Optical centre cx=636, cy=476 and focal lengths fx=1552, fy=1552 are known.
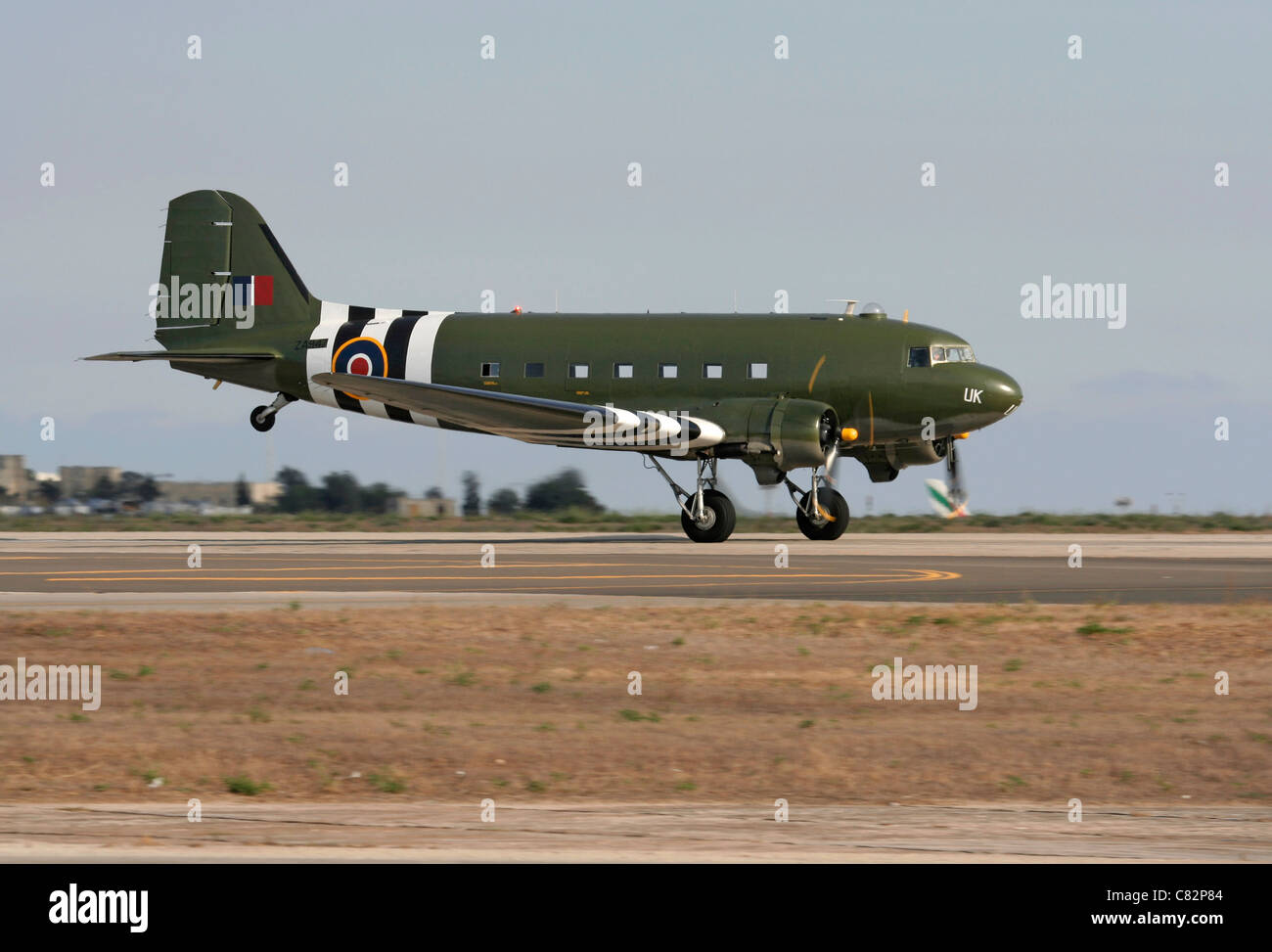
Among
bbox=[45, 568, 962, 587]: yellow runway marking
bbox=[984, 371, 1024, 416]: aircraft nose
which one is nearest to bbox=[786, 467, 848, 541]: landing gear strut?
bbox=[984, 371, 1024, 416]: aircraft nose

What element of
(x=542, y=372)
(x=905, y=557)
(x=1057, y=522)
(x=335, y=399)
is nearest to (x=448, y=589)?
(x=905, y=557)

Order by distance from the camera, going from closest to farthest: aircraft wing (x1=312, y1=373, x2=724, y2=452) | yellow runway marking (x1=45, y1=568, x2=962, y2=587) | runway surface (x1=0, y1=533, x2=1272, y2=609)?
runway surface (x1=0, y1=533, x2=1272, y2=609) → yellow runway marking (x1=45, y1=568, x2=962, y2=587) → aircraft wing (x1=312, y1=373, x2=724, y2=452)

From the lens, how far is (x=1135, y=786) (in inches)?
506

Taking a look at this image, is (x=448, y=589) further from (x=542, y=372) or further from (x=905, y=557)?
(x=542, y=372)

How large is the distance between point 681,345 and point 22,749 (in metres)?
25.4

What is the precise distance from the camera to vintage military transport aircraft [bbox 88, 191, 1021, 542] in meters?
36.1

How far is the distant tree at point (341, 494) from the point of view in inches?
2211

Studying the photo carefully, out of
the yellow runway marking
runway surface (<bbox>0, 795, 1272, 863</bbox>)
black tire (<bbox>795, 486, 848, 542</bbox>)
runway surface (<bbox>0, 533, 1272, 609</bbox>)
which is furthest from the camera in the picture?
black tire (<bbox>795, 486, 848, 542</bbox>)

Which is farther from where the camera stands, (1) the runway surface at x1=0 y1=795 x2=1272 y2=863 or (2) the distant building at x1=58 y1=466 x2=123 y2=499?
(2) the distant building at x1=58 y1=466 x2=123 y2=499

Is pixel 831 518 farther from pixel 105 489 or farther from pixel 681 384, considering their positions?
pixel 105 489

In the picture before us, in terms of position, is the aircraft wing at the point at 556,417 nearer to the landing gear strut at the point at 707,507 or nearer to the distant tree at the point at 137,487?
the landing gear strut at the point at 707,507

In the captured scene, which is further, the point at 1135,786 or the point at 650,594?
the point at 650,594

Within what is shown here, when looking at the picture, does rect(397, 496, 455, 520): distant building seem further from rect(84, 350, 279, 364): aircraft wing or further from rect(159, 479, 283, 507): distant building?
rect(84, 350, 279, 364): aircraft wing

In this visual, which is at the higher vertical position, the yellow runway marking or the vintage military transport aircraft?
the vintage military transport aircraft
